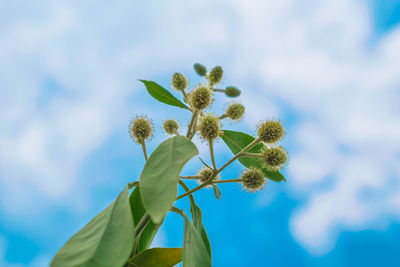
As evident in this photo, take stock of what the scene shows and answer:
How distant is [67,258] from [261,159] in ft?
4.54

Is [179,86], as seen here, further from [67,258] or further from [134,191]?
[67,258]

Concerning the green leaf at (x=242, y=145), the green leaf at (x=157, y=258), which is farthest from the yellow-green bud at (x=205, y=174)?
the green leaf at (x=157, y=258)

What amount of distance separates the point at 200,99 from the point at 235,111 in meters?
0.51

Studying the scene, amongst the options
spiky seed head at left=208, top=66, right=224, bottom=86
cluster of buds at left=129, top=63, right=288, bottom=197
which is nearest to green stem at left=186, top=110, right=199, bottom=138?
cluster of buds at left=129, top=63, right=288, bottom=197

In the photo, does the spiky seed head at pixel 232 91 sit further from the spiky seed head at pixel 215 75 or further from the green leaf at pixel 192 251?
the green leaf at pixel 192 251

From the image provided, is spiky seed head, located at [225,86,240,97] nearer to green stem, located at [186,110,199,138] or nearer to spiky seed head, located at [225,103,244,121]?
spiky seed head, located at [225,103,244,121]

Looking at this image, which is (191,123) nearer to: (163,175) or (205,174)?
(205,174)

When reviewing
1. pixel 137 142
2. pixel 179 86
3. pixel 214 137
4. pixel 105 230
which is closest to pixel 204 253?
pixel 105 230

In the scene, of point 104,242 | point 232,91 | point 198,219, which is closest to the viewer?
point 104,242

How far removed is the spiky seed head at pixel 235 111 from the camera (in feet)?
9.14

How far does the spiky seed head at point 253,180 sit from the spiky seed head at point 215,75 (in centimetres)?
99

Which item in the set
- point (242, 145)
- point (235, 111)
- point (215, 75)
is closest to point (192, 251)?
point (242, 145)

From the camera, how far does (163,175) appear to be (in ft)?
4.99

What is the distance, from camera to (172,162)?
159 centimetres
